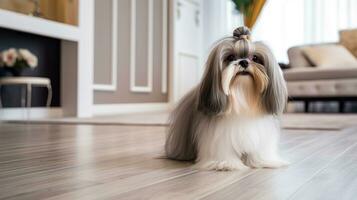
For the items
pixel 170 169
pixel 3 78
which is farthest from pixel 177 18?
pixel 170 169

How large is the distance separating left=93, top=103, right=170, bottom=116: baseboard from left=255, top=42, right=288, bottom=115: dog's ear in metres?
3.77

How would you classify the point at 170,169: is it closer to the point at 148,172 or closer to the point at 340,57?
the point at 148,172

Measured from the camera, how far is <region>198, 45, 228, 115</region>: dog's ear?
1.17m

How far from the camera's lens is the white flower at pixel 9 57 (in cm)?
377

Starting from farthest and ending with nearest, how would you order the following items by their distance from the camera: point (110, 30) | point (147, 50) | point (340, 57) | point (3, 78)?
point (147, 50), point (340, 57), point (110, 30), point (3, 78)

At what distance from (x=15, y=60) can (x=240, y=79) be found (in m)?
3.02

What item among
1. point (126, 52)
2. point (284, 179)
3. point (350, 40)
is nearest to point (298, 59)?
point (350, 40)

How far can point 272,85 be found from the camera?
3.91 feet

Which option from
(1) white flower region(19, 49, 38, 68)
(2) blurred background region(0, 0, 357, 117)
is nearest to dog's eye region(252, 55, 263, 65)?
(2) blurred background region(0, 0, 357, 117)

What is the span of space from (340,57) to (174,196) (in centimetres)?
498

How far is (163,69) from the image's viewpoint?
244 inches

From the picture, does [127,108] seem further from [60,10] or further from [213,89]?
[213,89]

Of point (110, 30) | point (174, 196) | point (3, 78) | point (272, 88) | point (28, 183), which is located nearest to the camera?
point (174, 196)

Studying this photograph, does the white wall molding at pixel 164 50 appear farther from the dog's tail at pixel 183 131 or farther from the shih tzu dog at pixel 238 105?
the shih tzu dog at pixel 238 105
